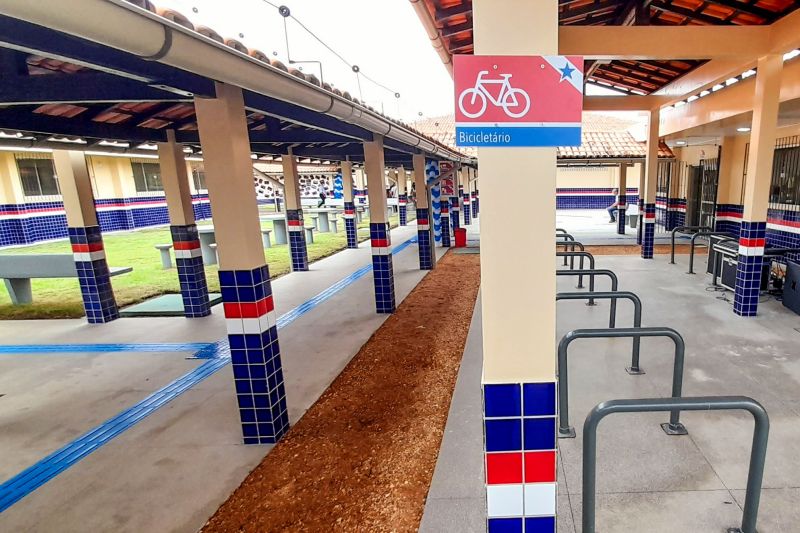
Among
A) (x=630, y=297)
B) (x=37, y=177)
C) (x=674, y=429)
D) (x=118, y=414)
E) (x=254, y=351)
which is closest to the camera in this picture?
(x=674, y=429)

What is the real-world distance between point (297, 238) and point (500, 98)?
32.6ft

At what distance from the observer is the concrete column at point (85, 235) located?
6.84 m

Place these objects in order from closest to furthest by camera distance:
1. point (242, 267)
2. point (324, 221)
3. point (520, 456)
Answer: point (520, 456), point (242, 267), point (324, 221)

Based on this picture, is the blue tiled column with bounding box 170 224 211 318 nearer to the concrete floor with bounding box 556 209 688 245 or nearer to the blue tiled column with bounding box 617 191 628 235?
the concrete floor with bounding box 556 209 688 245

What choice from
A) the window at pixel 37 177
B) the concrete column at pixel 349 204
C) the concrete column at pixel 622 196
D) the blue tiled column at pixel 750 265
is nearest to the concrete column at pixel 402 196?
the concrete column at pixel 349 204

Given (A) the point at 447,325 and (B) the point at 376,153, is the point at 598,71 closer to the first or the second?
(B) the point at 376,153

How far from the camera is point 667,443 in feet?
10.9

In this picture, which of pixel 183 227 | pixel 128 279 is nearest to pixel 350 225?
pixel 128 279

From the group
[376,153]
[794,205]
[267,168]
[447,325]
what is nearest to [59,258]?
[376,153]

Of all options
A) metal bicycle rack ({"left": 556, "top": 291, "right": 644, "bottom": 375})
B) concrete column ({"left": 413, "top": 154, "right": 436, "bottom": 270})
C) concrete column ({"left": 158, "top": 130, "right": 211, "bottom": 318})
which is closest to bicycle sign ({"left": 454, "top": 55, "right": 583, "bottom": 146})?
metal bicycle rack ({"left": 556, "top": 291, "right": 644, "bottom": 375})

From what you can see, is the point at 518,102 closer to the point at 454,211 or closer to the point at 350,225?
the point at 350,225

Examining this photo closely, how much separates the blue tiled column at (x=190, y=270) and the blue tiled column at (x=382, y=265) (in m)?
3.03

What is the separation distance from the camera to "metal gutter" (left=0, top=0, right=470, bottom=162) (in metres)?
1.65

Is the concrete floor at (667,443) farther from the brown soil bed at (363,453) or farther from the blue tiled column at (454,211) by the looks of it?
the blue tiled column at (454,211)
